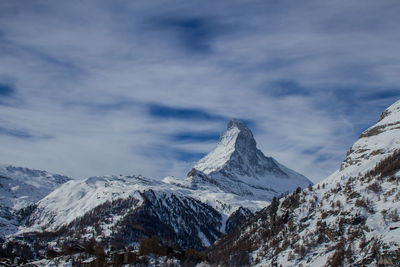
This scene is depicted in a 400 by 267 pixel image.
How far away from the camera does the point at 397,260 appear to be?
198750 mm
